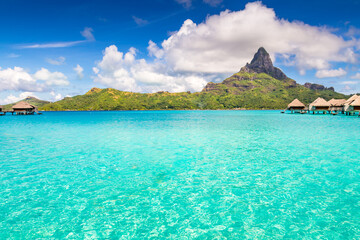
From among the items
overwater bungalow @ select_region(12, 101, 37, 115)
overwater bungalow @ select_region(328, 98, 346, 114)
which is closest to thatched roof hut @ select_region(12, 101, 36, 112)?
overwater bungalow @ select_region(12, 101, 37, 115)

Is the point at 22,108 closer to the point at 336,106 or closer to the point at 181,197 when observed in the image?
the point at 181,197

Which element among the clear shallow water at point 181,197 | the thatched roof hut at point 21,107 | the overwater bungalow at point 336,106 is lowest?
the clear shallow water at point 181,197

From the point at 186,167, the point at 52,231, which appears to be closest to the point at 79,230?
the point at 52,231

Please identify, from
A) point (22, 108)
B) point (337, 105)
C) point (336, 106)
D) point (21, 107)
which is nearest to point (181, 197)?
point (337, 105)

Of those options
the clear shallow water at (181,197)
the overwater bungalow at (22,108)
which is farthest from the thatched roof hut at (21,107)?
the clear shallow water at (181,197)

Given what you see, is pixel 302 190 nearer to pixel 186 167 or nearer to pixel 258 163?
pixel 258 163

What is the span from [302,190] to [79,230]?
1033 cm

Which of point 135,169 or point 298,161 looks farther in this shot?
point 298,161

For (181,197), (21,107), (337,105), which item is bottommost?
(181,197)

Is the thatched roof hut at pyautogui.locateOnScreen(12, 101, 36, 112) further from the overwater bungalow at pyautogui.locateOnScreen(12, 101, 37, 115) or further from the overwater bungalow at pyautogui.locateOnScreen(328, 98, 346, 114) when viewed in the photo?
the overwater bungalow at pyautogui.locateOnScreen(328, 98, 346, 114)

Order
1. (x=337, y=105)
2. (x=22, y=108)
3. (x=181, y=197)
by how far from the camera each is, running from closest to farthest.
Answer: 1. (x=181, y=197)
2. (x=337, y=105)
3. (x=22, y=108)

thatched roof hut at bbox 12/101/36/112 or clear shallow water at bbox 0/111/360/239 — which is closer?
clear shallow water at bbox 0/111/360/239

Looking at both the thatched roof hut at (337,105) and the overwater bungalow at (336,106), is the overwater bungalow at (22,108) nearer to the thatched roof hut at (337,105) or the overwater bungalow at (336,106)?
the overwater bungalow at (336,106)

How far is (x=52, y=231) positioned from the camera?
7.45m
